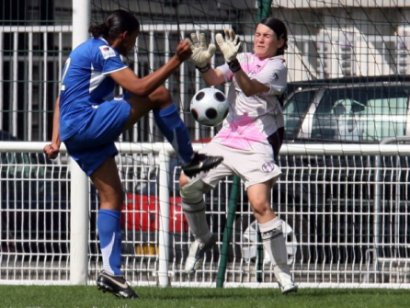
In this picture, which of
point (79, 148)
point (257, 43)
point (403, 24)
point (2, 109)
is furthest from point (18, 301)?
point (403, 24)

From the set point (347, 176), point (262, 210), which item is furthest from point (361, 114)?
point (262, 210)

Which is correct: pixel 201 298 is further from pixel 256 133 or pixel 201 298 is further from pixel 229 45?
pixel 229 45

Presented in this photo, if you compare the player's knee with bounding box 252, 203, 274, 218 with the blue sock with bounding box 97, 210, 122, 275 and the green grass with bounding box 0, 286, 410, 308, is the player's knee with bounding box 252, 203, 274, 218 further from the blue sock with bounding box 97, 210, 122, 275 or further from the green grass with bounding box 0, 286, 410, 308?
the blue sock with bounding box 97, 210, 122, 275

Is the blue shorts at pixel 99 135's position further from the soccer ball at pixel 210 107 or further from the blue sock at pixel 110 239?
the soccer ball at pixel 210 107

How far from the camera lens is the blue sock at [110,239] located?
10.9 meters

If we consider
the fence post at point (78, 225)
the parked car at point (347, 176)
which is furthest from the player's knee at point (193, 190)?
the parked car at point (347, 176)

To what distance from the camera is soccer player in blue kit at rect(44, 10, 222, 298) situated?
10539 mm

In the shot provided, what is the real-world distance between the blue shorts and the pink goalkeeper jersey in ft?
3.52

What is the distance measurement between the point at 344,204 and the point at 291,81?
1077 mm

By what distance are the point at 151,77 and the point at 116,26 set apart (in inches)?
21.3

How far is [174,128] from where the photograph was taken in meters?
10.7

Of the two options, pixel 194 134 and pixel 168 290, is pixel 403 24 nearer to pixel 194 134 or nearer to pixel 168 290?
pixel 194 134

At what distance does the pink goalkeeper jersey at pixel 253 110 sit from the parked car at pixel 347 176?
1866mm

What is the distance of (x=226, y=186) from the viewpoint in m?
13.8
